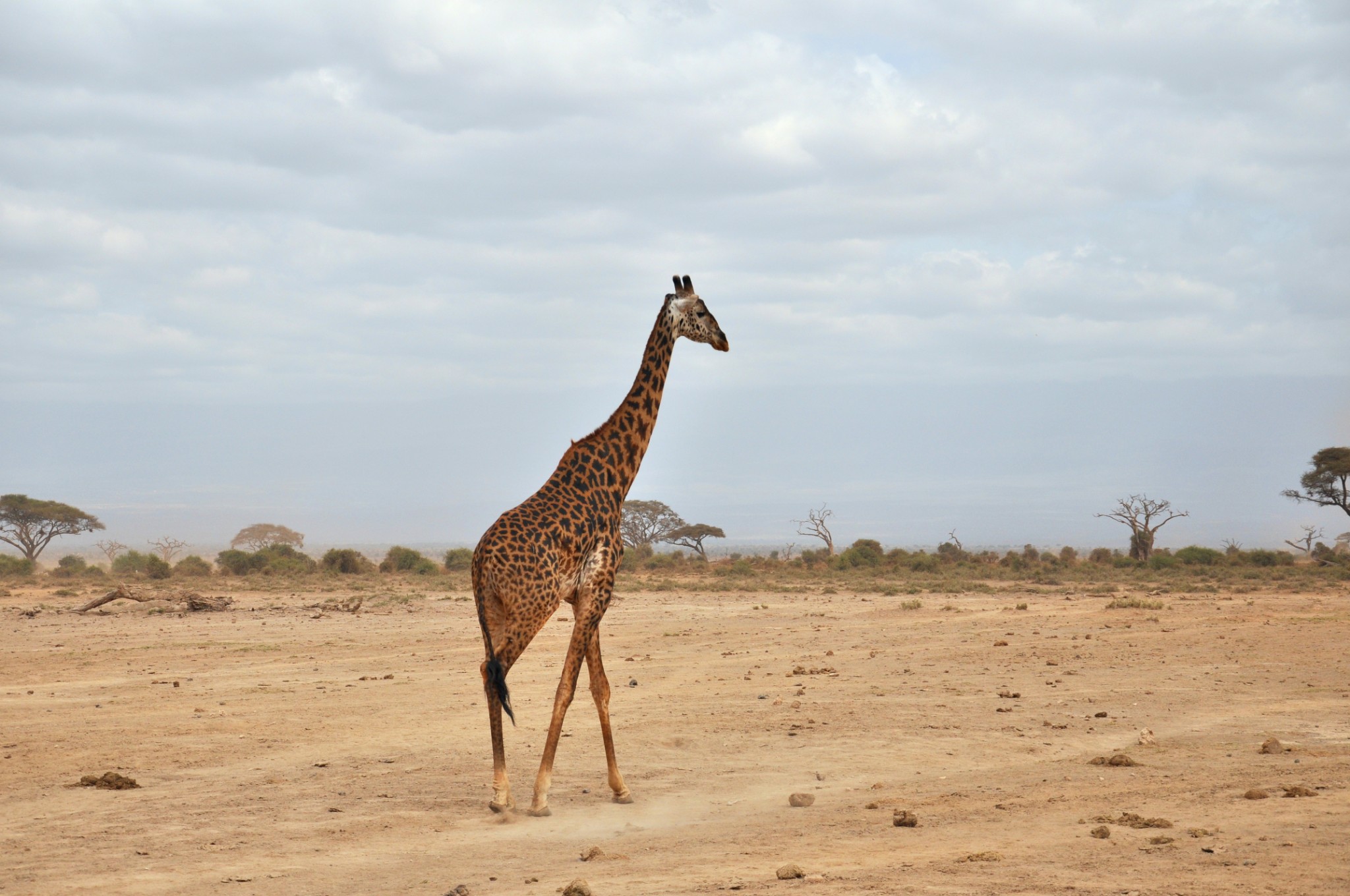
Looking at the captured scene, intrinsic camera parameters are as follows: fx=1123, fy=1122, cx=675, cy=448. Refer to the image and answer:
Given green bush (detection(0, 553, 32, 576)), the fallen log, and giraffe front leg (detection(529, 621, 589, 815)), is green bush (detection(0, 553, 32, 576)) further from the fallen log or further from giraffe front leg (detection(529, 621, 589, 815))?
giraffe front leg (detection(529, 621, 589, 815))

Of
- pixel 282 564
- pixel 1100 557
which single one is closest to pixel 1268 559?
pixel 1100 557

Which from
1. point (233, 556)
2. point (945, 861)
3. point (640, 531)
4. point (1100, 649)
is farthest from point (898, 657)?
point (640, 531)

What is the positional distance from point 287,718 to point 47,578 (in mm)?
36031

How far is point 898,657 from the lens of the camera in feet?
51.9

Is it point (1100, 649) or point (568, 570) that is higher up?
point (568, 570)

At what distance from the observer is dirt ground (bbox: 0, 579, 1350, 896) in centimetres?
631

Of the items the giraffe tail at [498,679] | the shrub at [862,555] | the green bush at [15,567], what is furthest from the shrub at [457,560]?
the giraffe tail at [498,679]

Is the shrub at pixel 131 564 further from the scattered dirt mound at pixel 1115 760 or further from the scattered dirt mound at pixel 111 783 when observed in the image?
the scattered dirt mound at pixel 1115 760

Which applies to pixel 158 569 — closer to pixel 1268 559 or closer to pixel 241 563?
pixel 241 563

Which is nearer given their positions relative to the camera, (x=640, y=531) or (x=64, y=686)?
(x=64, y=686)

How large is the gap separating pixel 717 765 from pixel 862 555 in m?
37.2

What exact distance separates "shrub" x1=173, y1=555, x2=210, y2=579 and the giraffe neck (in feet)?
116

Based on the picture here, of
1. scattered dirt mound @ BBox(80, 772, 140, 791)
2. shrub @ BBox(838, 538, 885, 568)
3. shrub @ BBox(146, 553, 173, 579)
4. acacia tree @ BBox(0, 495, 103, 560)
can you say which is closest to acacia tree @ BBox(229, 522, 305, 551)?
acacia tree @ BBox(0, 495, 103, 560)

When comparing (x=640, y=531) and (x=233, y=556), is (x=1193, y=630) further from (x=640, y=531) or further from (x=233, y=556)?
(x=640, y=531)
